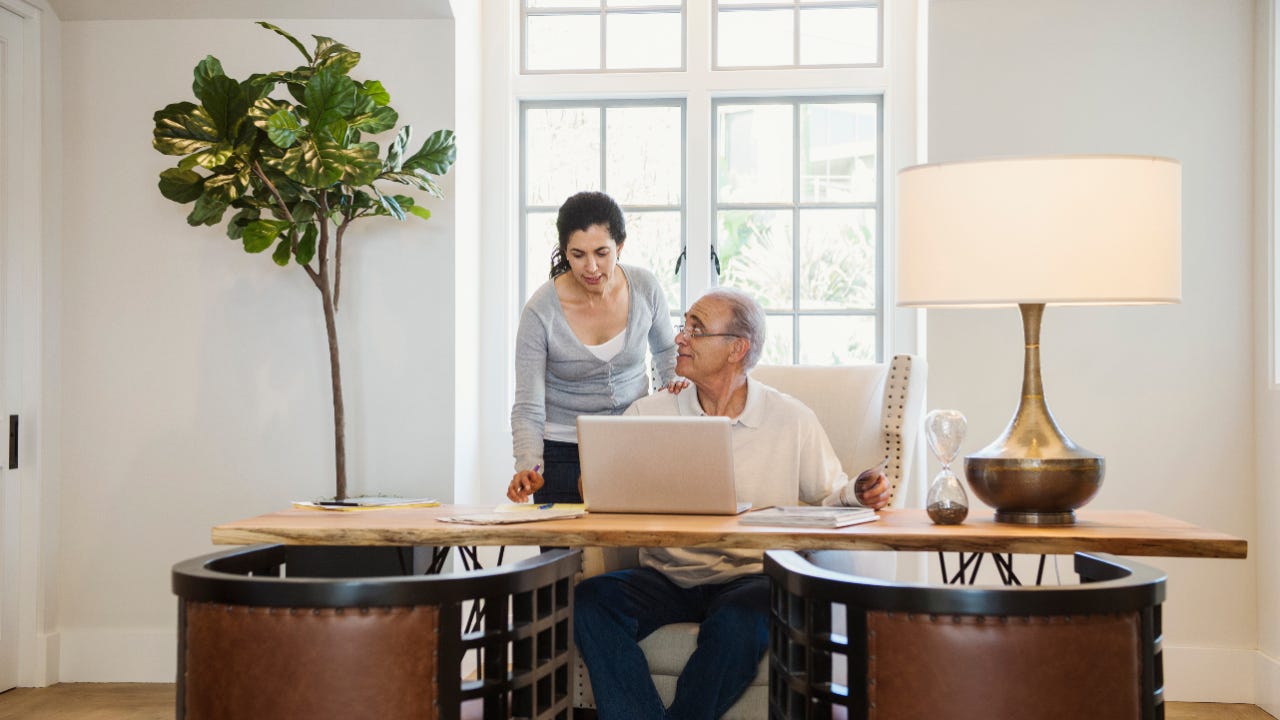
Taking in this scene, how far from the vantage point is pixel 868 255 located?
4.43 metres

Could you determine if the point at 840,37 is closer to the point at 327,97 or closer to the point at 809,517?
the point at 327,97

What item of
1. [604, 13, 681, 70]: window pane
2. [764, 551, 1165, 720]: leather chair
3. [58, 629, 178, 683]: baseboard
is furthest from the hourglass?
[58, 629, 178, 683]: baseboard

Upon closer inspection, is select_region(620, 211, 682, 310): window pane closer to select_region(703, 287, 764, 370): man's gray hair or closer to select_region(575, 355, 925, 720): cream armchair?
select_region(575, 355, 925, 720): cream armchair

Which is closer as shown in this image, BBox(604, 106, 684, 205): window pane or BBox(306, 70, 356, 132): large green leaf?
BBox(306, 70, 356, 132): large green leaf

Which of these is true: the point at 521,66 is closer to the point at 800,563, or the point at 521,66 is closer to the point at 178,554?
the point at 178,554

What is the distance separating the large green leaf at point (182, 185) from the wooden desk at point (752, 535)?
1.56m

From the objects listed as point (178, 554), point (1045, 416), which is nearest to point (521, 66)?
point (178, 554)

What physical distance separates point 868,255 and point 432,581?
3113 millimetres

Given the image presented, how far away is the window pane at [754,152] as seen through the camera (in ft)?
14.7

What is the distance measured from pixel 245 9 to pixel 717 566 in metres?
2.66

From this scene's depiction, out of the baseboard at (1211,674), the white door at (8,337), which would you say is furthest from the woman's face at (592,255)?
the baseboard at (1211,674)

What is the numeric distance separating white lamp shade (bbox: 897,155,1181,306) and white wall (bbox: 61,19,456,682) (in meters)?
2.16

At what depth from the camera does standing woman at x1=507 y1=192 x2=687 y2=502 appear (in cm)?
328

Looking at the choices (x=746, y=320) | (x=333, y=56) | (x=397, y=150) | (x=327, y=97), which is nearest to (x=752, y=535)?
(x=746, y=320)
